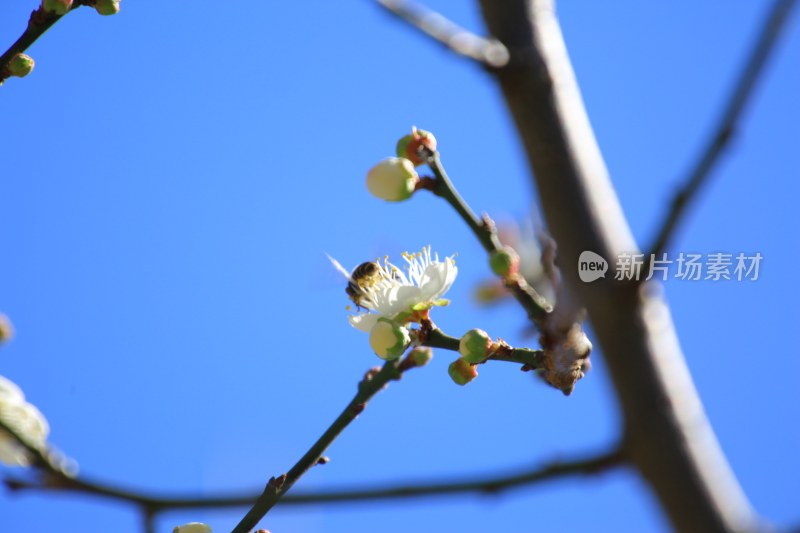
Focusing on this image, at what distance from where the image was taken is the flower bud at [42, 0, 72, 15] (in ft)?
6.32

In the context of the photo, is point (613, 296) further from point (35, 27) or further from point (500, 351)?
point (35, 27)

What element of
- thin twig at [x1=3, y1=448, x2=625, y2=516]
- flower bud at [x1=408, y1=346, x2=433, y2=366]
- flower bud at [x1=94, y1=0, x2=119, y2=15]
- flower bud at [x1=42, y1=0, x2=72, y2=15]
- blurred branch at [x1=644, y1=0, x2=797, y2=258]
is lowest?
thin twig at [x1=3, y1=448, x2=625, y2=516]

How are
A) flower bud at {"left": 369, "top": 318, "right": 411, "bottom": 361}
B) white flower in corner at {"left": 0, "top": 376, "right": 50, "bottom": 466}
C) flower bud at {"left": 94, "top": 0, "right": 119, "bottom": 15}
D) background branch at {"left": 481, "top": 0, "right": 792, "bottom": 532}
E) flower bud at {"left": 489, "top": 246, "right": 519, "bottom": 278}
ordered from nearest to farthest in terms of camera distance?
background branch at {"left": 481, "top": 0, "right": 792, "bottom": 532}
white flower in corner at {"left": 0, "top": 376, "right": 50, "bottom": 466}
flower bud at {"left": 489, "top": 246, "right": 519, "bottom": 278}
flower bud at {"left": 369, "top": 318, "right": 411, "bottom": 361}
flower bud at {"left": 94, "top": 0, "right": 119, "bottom": 15}

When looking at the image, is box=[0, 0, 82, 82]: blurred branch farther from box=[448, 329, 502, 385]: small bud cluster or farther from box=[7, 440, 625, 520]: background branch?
box=[7, 440, 625, 520]: background branch

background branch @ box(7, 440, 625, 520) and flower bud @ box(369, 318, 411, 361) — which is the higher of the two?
flower bud @ box(369, 318, 411, 361)

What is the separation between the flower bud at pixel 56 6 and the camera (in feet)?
6.32

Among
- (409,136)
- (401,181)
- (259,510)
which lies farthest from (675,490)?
(409,136)

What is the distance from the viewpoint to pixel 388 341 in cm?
163

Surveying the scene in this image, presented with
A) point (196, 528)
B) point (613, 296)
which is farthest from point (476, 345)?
point (613, 296)

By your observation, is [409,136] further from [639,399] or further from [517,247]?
[639,399]

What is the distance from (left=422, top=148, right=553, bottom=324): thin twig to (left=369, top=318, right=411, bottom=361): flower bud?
0.28 meters

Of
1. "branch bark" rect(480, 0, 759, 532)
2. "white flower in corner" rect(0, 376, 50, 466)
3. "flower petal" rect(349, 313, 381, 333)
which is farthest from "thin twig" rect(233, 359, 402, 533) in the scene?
"branch bark" rect(480, 0, 759, 532)

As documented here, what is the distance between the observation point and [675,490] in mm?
582

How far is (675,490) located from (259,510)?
85cm
